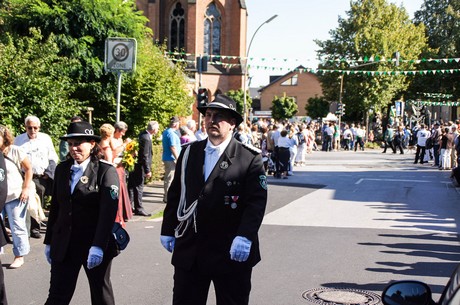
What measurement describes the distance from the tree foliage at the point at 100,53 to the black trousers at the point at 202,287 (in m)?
14.4

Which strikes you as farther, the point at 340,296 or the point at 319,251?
the point at 319,251

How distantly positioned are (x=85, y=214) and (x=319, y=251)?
16.1 ft

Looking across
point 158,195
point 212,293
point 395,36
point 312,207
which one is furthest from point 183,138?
point 395,36

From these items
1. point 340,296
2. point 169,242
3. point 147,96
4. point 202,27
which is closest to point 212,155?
point 169,242

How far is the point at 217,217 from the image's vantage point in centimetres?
438

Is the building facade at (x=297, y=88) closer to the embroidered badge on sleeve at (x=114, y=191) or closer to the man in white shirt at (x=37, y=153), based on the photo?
the man in white shirt at (x=37, y=153)

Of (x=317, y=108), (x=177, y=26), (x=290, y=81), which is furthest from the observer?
(x=290, y=81)

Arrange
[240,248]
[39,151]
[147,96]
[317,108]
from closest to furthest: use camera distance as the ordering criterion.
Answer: [240,248] → [39,151] → [147,96] → [317,108]

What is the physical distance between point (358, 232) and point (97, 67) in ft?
40.1

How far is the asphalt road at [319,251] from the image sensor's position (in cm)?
721

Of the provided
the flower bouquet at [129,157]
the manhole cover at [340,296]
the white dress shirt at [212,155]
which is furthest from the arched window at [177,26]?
the white dress shirt at [212,155]

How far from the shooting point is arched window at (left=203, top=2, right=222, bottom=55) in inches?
2119

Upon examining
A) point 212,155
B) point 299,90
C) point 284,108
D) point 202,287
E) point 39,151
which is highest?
point 299,90

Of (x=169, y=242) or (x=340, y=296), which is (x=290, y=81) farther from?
(x=169, y=242)
